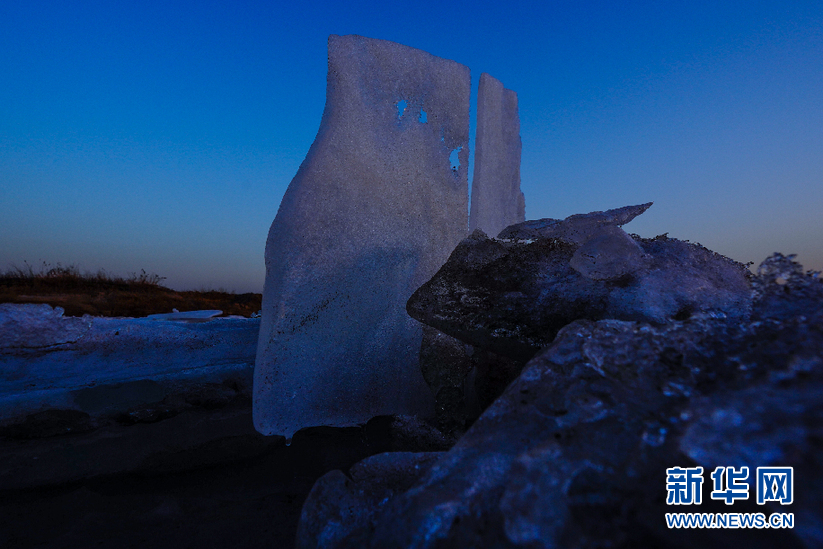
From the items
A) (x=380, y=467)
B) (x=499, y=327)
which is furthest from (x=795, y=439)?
(x=499, y=327)

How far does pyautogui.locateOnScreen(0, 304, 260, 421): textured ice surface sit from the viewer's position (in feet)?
7.25

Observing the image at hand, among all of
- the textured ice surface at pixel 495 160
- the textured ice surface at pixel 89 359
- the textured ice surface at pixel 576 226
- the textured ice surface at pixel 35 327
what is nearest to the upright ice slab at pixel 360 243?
the textured ice surface at pixel 576 226

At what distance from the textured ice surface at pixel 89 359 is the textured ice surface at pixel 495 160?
2.85m

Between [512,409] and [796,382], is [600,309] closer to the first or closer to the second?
[512,409]

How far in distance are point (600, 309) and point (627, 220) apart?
1.02 meters

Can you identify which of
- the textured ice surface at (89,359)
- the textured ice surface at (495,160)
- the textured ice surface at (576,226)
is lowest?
the textured ice surface at (89,359)

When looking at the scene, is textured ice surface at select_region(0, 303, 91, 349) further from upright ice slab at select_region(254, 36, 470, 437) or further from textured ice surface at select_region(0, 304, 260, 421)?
upright ice slab at select_region(254, 36, 470, 437)

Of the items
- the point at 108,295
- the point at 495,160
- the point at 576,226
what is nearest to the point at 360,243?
the point at 576,226

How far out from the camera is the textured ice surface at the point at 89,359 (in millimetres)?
2211

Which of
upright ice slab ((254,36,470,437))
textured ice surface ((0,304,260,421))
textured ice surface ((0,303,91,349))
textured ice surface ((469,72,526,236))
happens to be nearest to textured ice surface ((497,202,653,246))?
upright ice slab ((254,36,470,437))

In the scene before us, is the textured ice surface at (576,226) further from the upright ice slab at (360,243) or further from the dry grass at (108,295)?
the dry grass at (108,295)

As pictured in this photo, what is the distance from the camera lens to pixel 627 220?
7.63ft

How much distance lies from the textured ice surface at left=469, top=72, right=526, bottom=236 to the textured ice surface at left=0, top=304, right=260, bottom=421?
2851mm

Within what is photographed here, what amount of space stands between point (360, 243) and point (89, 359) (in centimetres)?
159
